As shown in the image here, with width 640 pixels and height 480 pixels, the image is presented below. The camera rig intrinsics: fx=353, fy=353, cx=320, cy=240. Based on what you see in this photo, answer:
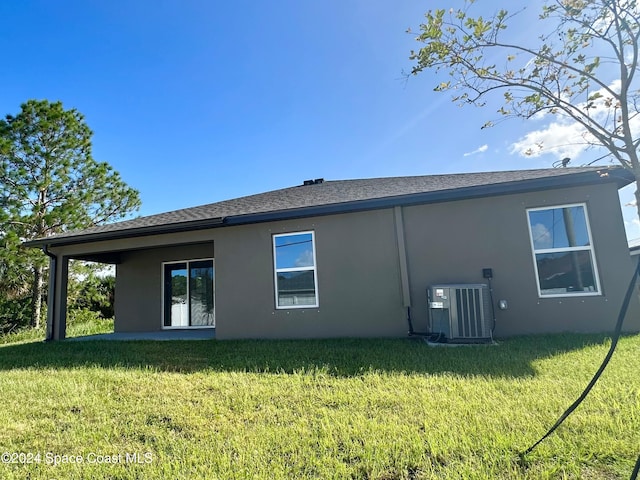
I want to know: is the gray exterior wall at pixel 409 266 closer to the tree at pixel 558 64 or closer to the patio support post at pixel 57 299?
the patio support post at pixel 57 299

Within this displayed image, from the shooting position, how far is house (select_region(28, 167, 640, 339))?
565 cm

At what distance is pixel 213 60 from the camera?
911 centimetres

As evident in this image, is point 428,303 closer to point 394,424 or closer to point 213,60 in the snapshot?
point 394,424

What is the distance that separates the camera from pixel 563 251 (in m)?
5.82

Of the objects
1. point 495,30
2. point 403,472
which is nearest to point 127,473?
point 403,472

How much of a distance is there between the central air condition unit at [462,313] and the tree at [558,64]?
3530 millimetres

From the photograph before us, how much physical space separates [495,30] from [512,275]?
4.60 metres

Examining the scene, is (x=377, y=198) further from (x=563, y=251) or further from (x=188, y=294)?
(x=188, y=294)

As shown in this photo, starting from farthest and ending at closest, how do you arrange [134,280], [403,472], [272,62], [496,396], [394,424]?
[134,280]
[272,62]
[496,396]
[394,424]
[403,472]

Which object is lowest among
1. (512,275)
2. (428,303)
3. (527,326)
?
(527,326)

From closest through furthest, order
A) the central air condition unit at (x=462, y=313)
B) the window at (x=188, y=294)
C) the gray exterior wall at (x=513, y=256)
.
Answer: the central air condition unit at (x=462, y=313) < the gray exterior wall at (x=513, y=256) < the window at (x=188, y=294)

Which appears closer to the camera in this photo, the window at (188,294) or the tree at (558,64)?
the tree at (558,64)

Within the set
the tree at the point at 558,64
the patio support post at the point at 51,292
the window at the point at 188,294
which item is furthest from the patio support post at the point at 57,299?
the tree at the point at 558,64

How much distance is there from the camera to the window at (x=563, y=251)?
5691mm
